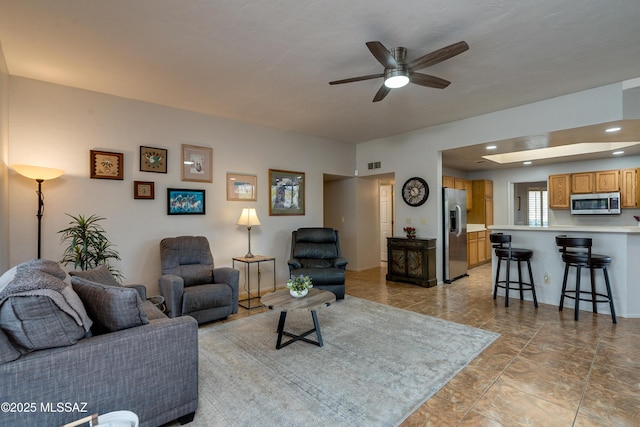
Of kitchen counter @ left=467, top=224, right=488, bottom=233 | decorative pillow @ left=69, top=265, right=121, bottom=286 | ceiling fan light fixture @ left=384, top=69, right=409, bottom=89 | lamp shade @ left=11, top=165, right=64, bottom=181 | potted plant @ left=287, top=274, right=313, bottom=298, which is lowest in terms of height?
potted plant @ left=287, top=274, right=313, bottom=298

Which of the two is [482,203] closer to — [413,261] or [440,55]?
[413,261]

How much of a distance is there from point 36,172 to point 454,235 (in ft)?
20.0

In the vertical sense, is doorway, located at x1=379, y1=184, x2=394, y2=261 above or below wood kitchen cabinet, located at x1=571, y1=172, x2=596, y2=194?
below

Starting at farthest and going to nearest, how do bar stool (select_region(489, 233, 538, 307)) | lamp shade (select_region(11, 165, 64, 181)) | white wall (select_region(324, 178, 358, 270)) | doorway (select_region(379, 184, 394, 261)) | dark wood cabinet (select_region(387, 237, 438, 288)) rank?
doorway (select_region(379, 184, 394, 261)), white wall (select_region(324, 178, 358, 270)), dark wood cabinet (select_region(387, 237, 438, 288)), bar stool (select_region(489, 233, 538, 307)), lamp shade (select_region(11, 165, 64, 181))

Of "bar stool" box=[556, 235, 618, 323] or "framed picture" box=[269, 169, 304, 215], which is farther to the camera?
"framed picture" box=[269, 169, 304, 215]

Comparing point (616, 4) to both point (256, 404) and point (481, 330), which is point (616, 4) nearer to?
point (481, 330)

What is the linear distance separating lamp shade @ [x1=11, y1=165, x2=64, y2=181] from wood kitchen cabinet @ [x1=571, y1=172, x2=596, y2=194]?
879 cm

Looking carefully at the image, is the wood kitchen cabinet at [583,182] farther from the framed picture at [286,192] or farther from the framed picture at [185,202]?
the framed picture at [185,202]

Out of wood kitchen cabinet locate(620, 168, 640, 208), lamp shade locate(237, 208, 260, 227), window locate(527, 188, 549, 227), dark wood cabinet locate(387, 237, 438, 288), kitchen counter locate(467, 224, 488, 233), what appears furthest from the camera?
window locate(527, 188, 549, 227)

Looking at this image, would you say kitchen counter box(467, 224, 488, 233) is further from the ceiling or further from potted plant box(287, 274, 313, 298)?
potted plant box(287, 274, 313, 298)

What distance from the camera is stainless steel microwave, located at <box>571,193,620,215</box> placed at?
577 cm

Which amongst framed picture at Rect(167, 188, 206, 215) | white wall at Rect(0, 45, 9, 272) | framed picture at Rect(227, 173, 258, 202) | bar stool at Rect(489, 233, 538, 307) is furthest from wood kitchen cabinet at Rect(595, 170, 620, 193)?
white wall at Rect(0, 45, 9, 272)

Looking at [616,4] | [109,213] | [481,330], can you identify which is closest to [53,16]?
[109,213]

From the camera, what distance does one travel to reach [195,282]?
3.70m
